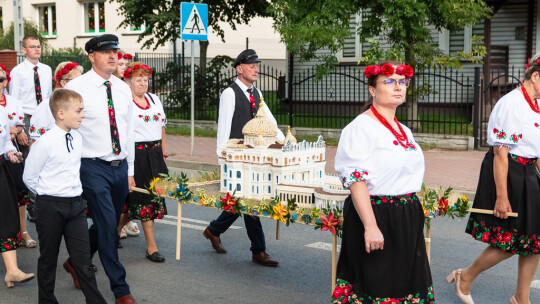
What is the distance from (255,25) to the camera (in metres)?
36.0

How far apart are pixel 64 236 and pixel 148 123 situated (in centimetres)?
200

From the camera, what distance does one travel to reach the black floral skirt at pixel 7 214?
20.2ft

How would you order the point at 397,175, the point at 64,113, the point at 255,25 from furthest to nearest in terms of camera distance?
the point at 255,25
the point at 64,113
the point at 397,175

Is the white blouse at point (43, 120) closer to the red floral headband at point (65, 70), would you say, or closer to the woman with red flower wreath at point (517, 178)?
the red floral headband at point (65, 70)

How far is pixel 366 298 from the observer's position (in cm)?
401

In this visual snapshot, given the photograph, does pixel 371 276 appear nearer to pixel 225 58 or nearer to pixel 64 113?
pixel 64 113

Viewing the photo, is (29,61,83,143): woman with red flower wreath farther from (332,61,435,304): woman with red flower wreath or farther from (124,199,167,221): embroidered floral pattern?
(332,61,435,304): woman with red flower wreath

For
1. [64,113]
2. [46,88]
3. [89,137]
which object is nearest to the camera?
[64,113]

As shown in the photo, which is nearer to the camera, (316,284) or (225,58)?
(316,284)

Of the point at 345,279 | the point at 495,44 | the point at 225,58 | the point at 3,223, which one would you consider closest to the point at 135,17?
the point at 225,58

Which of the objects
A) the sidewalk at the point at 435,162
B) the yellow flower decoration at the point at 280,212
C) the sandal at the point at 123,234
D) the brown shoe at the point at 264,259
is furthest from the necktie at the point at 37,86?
the yellow flower decoration at the point at 280,212

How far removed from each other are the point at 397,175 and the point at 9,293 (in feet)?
12.4

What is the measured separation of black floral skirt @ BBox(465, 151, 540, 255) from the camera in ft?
16.5

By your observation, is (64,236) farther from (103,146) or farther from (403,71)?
(403,71)
